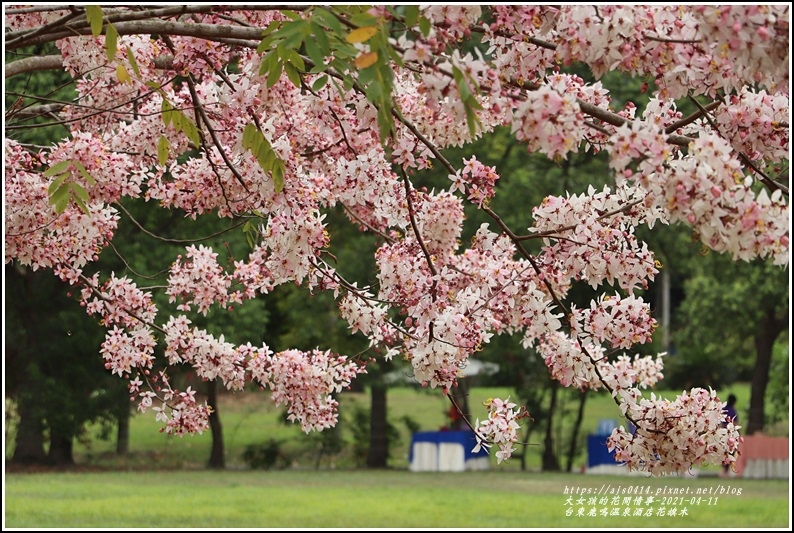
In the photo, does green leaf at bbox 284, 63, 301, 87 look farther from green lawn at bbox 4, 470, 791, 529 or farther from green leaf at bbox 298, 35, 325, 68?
green lawn at bbox 4, 470, 791, 529

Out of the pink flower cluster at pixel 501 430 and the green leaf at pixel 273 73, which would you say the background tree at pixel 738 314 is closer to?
the pink flower cluster at pixel 501 430

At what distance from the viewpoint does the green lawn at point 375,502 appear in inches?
470

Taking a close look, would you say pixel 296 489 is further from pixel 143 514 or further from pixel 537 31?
pixel 537 31

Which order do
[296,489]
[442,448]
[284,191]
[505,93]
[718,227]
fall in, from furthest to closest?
[442,448] → [296,489] → [284,191] → [505,93] → [718,227]

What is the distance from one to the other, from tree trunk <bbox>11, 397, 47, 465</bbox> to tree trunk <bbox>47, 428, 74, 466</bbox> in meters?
0.15

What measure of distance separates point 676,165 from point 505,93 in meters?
0.46

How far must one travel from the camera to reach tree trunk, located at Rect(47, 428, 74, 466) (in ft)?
58.0

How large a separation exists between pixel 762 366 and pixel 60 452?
37.5 feet

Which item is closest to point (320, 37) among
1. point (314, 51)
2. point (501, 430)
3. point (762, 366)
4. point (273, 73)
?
point (314, 51)

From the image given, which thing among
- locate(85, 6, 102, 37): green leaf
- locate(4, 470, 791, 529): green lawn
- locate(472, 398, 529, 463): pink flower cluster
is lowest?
locate(4, 470, 791, 529): green lawn

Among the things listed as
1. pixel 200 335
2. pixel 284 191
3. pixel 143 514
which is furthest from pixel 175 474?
pixel 284 191

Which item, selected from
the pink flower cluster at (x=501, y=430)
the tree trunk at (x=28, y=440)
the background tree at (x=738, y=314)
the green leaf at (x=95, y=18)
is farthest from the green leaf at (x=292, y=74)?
the tree trunk at (x=28, y=440)

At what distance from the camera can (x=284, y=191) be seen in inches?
157

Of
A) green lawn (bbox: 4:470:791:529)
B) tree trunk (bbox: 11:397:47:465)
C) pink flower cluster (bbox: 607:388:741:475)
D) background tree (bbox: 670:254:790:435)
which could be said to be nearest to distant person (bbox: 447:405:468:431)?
green lawn (bbox: 4:470:791:529)
